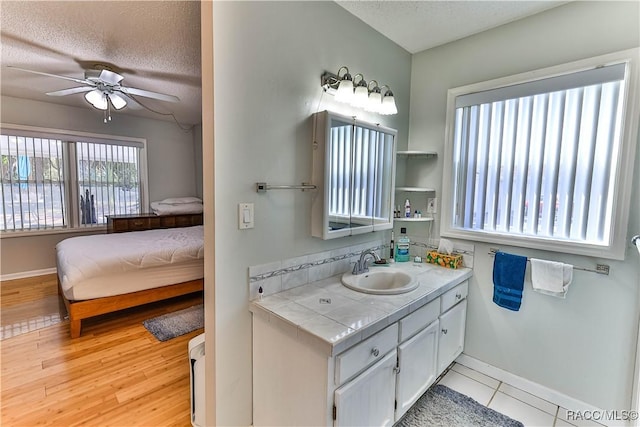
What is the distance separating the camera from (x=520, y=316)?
202 centimetres

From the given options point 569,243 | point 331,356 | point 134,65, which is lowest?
point 331,356

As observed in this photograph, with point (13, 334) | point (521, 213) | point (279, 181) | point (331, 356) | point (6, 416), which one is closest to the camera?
point (331, 356)

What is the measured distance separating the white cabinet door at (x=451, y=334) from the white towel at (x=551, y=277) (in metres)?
0.51

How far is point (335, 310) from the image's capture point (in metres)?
1.44

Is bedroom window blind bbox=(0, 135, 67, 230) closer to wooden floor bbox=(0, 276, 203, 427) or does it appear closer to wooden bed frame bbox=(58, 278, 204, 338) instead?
wooden bed frame bbox=(58, 278, 204, 338)

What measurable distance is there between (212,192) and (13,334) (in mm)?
2906

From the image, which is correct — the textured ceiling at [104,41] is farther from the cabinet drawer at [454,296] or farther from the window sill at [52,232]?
the cabinet drawer at [454,296]

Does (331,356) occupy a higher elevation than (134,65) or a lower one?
lower

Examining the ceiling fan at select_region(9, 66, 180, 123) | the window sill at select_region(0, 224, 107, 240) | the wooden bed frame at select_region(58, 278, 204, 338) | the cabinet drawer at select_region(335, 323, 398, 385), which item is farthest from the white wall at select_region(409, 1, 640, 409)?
the window sill at select_region(0, 224, 107, 240)

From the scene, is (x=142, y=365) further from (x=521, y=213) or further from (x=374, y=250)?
(x=521, y=213)

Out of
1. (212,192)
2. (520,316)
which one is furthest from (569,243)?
(212,192)

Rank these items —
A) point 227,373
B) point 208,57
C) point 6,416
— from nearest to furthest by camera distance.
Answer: point 208,57 < point 227,373 < point 6,416

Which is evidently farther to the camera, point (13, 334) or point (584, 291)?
point (13, 334)

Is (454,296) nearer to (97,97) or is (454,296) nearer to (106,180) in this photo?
(97,97)
